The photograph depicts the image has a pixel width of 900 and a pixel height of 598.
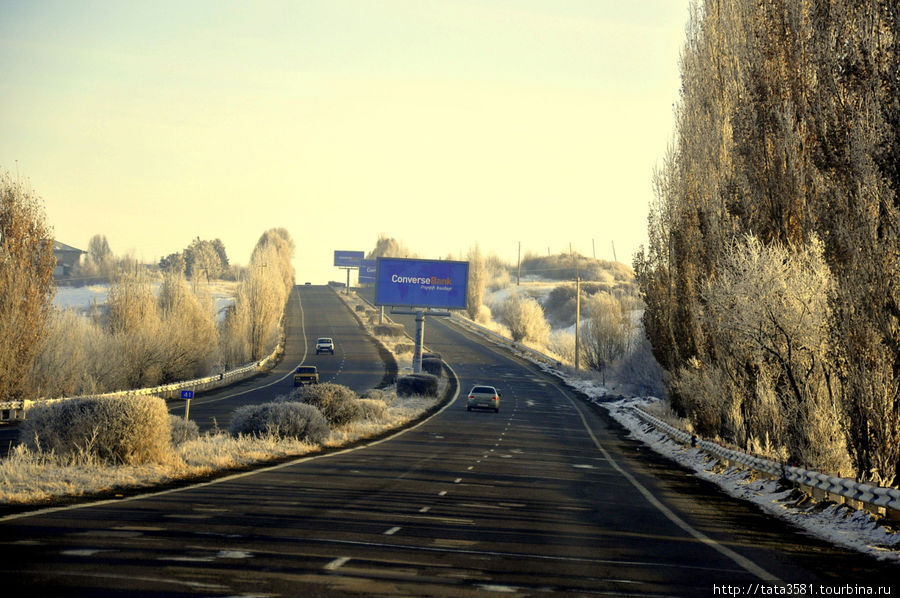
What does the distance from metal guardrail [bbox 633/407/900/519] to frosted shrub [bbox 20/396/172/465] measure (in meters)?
12.4

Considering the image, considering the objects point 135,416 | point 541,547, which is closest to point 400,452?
point 135,416

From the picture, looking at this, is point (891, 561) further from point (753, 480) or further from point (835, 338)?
point (753, 480)

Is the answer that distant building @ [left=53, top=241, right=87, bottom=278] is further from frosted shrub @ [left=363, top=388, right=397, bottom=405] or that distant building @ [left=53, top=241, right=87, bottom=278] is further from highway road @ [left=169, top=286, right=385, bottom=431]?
frosted shrub @ [left=363, top=388, right=397, bottom=405]

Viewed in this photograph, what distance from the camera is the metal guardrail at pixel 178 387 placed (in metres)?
33.7

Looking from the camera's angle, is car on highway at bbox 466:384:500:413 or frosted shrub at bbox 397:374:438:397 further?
frosted shrub at bbox 397:374:438:397

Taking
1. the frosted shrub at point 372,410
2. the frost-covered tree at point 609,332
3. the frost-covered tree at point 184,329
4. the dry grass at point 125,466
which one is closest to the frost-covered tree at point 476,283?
the frost-covered tree at point 609,332

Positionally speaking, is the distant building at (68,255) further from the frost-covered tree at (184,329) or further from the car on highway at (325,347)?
the frost-covered tree at (184,329)

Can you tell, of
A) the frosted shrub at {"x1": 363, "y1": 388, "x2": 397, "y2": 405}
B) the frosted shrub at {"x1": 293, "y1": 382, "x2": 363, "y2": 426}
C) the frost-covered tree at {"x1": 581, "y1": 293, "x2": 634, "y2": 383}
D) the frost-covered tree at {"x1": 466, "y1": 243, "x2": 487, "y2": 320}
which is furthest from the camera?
the frost-covered tree at {"x1": 466, "y1": 243, "x2": 487, "y2": 320}

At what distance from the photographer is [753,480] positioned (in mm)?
20859

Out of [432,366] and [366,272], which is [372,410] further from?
[366,272]

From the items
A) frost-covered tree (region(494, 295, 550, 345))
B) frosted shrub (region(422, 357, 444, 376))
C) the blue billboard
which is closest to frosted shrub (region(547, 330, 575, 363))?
frost-covered tree (region(494, 295, 550, 345))

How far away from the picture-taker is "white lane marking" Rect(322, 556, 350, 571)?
8.94 m

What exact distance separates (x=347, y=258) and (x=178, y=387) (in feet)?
432

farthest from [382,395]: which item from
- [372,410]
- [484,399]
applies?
[372,410]
